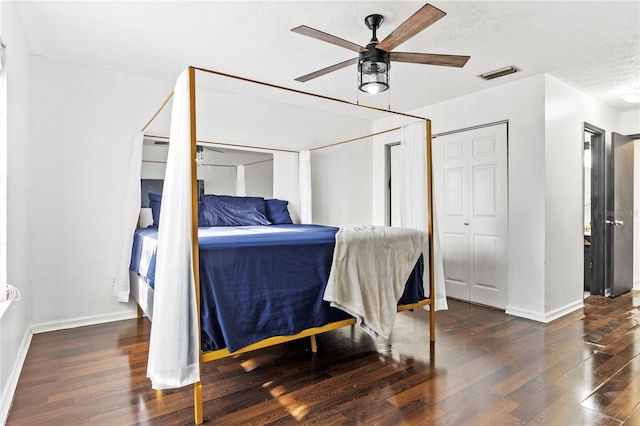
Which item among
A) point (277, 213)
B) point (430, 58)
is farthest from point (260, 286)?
point (277, 213)

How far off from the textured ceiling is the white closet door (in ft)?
2.31

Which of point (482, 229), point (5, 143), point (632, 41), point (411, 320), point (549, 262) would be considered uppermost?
point (632, 41)

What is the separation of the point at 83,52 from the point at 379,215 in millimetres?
3830

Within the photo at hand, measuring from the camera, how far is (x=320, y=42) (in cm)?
287

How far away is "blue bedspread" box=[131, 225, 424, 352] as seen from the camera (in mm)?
1964

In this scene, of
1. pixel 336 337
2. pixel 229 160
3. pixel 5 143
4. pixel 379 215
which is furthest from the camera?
pixel 379 215

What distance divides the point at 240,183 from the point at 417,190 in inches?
78.3

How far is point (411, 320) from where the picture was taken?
11.6ft

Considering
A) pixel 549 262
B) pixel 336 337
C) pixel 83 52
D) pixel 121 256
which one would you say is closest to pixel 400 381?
pixel 336 337

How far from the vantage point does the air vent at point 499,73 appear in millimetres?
3393

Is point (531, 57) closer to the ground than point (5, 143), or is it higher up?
higher up

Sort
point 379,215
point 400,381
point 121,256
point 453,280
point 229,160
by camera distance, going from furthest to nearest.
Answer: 1. point 379,215
2. point 453,280
3. point 229,160
4. point 121,256
5. point 400,381

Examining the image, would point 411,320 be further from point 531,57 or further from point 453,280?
point 531,57

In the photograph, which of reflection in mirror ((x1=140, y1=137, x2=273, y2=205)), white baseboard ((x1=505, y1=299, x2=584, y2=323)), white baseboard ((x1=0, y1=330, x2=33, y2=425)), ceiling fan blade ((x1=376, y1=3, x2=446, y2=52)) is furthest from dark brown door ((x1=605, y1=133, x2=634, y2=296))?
white baseboard ((x1=0, y1=330, x2=33, y2=425))
